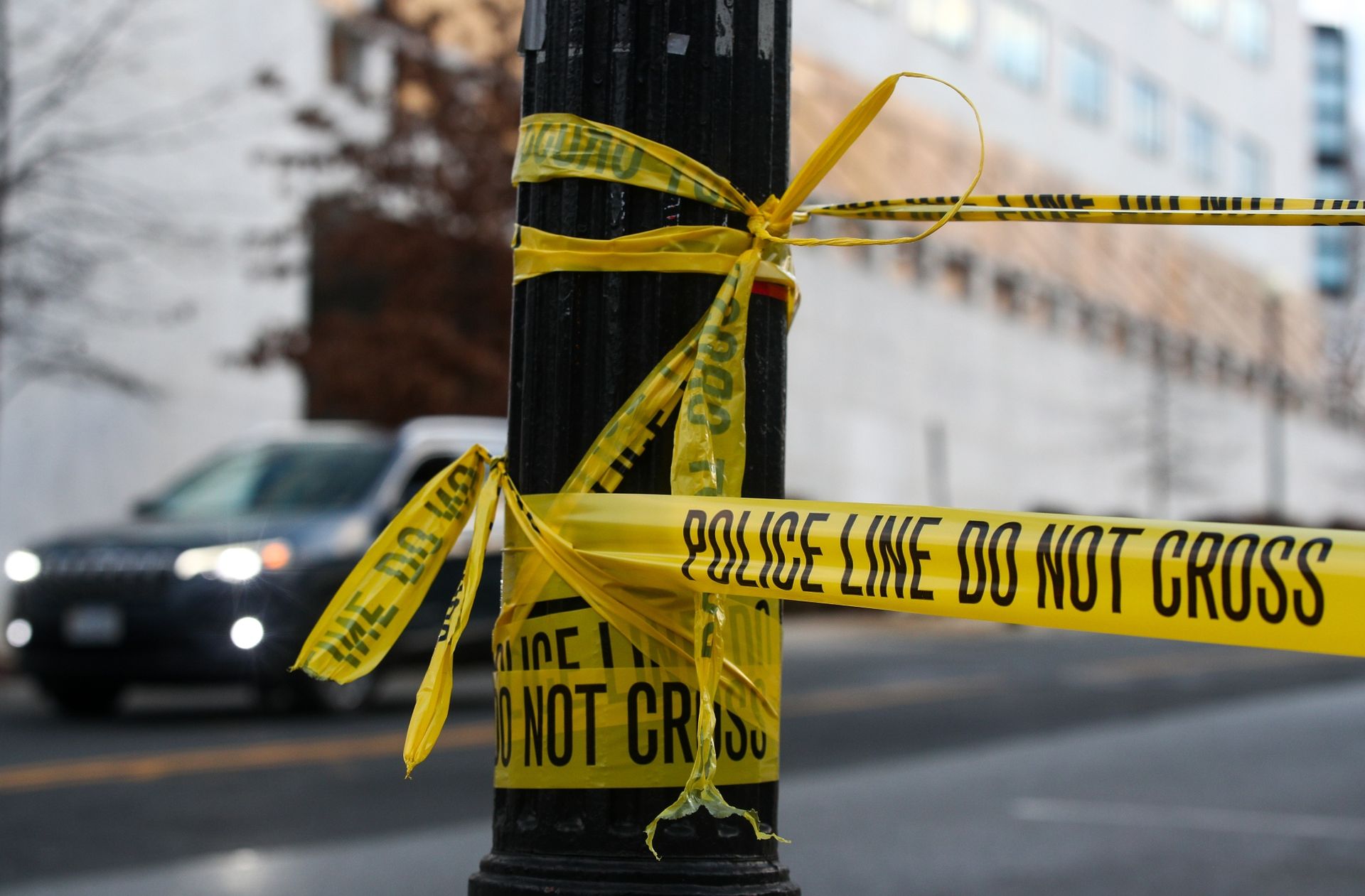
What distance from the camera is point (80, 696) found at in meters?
11.0

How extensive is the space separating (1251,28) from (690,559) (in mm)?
48709

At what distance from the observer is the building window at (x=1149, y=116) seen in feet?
153

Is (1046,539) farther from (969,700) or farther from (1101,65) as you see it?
(1101,65)

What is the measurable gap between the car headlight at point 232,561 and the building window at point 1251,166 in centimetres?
4114

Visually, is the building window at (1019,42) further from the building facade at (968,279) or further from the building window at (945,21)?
the building window at (945,21)

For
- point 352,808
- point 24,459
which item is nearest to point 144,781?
point 352,808

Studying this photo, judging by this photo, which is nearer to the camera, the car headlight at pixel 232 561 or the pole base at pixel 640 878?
the pole base at pixel 640 878

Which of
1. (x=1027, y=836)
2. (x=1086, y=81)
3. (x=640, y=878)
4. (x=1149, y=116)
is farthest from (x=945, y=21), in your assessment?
(x=640, y=878)

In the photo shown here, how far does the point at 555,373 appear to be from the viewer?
207cm

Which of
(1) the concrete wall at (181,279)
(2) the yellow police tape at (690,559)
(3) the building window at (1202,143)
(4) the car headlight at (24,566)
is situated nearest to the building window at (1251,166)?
(3) the building window at (1202,143)

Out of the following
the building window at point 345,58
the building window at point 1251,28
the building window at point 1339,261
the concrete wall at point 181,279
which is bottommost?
the building window at point 1339,261

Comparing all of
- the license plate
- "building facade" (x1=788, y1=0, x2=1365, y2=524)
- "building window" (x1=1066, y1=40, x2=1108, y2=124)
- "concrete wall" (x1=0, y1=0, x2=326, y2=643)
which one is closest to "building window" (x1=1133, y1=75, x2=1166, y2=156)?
"building facade" (x1=788, y1=0, x2=1365, y2=524)

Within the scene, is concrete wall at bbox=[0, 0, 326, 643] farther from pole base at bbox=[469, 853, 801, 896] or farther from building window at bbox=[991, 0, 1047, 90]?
building window at bbox=[991, 0, 1047, 90]

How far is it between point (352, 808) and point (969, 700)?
7.68m
